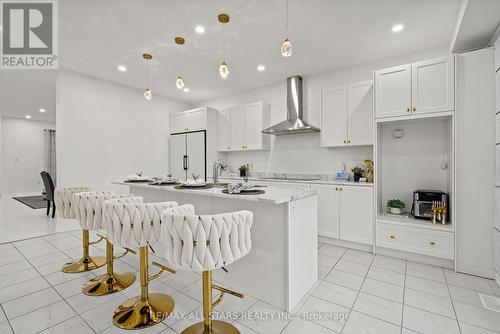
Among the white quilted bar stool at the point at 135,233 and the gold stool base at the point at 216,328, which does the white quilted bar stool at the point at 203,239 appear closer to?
the white quilted bar stool at the point at 135,233

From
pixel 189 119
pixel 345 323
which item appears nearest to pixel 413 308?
pixel 345 323

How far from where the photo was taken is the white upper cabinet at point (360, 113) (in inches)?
136

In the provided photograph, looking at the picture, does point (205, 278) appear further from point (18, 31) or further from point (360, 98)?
point (18, 31)

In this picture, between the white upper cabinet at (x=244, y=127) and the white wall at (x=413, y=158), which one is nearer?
the white wall at (x=413, y=158)

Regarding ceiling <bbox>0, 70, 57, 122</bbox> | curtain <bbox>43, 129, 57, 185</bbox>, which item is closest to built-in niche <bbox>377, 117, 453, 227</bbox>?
ceiling <bbox>0, 70, 57, 122</bbox>

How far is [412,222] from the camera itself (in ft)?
9.55

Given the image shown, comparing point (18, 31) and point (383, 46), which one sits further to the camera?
point (383, 46)

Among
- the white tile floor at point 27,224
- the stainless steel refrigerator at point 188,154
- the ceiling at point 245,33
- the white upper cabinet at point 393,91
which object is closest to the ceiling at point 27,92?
the ceiling at point 245,33

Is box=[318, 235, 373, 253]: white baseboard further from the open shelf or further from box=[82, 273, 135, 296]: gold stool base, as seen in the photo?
box=[82, 273, 135, 296]: gold stool base

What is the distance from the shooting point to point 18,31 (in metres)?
2.88

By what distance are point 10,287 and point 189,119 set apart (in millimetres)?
4038

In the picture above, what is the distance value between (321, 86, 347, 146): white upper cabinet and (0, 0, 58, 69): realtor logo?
3.65 m

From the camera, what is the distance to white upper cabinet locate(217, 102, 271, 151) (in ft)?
15.4

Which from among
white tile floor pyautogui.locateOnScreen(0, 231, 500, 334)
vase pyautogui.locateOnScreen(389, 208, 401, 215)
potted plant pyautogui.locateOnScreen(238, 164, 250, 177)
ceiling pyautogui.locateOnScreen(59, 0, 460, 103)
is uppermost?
ceiling pyautogui.locateOnScreen(59, 0, 460, 103)
